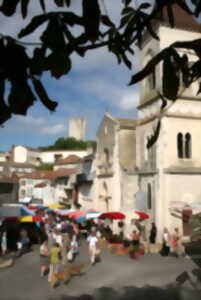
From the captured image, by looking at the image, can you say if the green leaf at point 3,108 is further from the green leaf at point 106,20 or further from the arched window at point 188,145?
the arched window at point 188,145

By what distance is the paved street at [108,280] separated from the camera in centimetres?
1122

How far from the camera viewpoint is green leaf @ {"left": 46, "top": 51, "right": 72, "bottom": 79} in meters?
2.23

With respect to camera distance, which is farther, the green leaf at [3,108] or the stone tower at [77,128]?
the stone tower at [77,128]

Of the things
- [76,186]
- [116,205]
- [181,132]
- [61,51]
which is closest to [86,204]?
[76,186]

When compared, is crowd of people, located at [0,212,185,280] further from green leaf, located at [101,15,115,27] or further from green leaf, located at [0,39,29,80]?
green leaf, located at [0,39,29,80]

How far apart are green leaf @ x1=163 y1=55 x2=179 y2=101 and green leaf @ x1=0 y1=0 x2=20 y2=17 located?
1.21 meters

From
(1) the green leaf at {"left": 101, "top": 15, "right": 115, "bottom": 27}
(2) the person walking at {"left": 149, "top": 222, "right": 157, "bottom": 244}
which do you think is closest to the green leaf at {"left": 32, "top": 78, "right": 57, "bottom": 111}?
(1) the green leaf at {"left": 101, "top": 15, "right": 115, "bottom": 27}

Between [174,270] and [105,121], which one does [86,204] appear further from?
[174,270]

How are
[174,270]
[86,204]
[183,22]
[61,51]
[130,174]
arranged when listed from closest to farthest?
[61,51], [174,270], [183,22], [130,174], [86,204]

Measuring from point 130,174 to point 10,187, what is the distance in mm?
16702

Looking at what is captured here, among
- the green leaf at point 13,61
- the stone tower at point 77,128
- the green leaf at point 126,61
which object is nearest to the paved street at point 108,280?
the green leaf at point 126,61

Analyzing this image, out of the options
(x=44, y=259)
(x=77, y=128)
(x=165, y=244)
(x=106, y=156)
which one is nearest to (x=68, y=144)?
(x=77, y=128)

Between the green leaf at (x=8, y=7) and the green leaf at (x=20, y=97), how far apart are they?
2.49ft

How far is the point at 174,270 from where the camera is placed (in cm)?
1458
